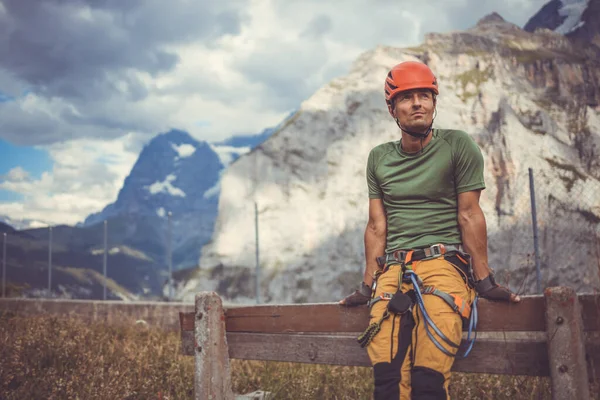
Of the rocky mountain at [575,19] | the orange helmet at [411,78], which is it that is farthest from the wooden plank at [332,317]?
the rocky mountain at [575,19]

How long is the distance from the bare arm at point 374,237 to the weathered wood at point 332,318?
0.26 m

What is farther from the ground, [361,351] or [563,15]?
[563,15]

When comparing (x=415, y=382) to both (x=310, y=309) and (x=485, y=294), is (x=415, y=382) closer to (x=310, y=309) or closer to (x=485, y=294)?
(x=485, y=294)

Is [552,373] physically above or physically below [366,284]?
below

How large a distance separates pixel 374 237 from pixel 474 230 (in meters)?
0.66

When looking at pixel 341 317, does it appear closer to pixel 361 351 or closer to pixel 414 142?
pixel 361 351

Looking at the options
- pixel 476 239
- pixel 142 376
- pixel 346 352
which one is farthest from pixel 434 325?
pixel 142 376

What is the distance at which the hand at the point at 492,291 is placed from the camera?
9.52 ft

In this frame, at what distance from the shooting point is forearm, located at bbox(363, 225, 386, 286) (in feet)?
11.1

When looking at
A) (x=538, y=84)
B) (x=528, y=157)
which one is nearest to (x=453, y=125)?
(x=528, y=157)

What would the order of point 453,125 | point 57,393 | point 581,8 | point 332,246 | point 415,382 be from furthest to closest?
point 581,8 < point 453,125 < point 332,246 < point 57,393 < point 415,382

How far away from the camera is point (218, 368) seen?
3.94 meters

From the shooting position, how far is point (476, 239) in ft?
10.0

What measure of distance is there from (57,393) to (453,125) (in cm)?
4783
